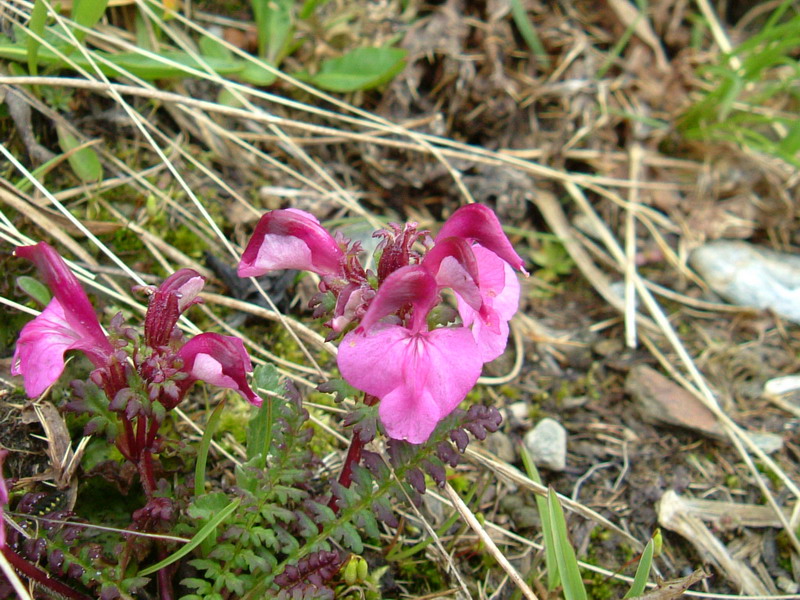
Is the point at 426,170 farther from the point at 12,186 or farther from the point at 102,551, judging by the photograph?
the point at 102,551

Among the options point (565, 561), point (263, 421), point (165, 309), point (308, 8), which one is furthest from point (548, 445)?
point (308, 8)

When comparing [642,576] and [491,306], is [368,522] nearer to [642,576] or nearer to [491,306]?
[491,306]

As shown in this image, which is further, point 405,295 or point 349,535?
point 349,535

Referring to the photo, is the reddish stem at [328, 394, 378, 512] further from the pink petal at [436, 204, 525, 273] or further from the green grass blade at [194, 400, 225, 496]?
the pink petal at [436, 204, 525, 273]

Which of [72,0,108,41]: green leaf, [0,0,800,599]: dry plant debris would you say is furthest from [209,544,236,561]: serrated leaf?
[72,0,108,41]: green leaf

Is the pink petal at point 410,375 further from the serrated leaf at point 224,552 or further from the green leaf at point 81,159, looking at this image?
the green leaf at point 81,159

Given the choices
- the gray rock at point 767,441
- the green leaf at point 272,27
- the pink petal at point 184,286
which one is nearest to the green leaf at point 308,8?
the green leaf at point 272,27
